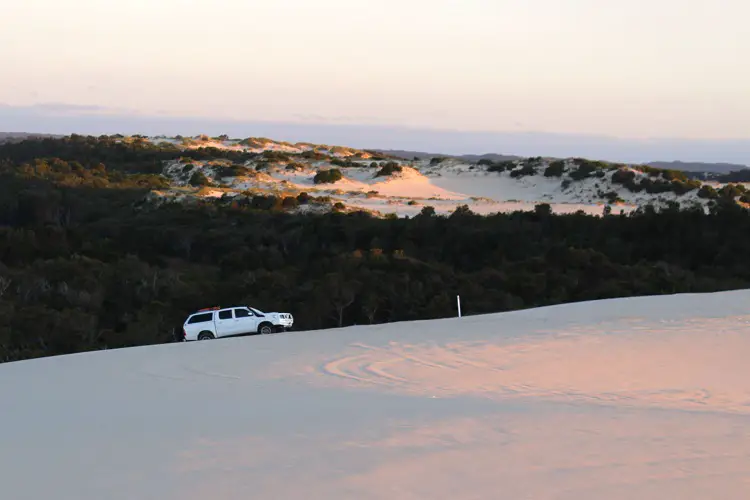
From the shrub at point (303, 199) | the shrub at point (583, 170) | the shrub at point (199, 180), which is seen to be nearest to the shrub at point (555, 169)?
the shrub at point (583, 170)

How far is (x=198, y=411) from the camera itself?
30.8 ft

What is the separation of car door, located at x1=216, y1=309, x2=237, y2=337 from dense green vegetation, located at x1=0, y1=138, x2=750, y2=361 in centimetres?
281

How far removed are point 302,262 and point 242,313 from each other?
14.2 m

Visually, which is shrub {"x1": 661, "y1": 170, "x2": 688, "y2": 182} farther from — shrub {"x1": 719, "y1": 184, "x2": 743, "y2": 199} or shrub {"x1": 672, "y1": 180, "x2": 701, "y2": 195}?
shrub {"x1": 719, "y1": 184, "x2": 743, "y2": 199}

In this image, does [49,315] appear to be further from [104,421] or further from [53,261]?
[104,421]

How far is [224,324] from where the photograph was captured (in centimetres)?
1984

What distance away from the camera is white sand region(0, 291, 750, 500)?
650 centimetres

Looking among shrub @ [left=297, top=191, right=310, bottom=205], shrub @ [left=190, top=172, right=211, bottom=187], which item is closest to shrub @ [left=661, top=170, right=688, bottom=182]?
shrub @ [left=297, top=191, right=310, bottom=205]

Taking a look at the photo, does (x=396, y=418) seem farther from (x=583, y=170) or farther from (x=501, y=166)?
(x=501, y=166)

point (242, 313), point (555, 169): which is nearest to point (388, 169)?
point (555, 169)

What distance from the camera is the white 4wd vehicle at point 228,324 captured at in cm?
1972

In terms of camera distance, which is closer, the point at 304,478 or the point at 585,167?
the point at 304,478

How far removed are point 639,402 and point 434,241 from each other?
28087 mm

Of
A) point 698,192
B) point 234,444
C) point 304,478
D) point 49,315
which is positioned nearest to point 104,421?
point 234,444
